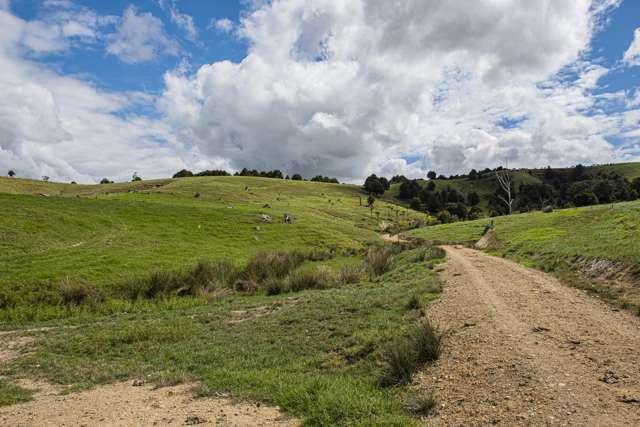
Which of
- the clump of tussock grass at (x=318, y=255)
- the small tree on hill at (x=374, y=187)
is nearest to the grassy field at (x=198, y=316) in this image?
the clump of tussock grass at (x=318, y=255)

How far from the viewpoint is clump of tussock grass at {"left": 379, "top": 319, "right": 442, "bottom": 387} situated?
8.59m

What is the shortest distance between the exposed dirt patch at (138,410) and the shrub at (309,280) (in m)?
15.9

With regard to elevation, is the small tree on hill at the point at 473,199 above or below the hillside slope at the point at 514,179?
below

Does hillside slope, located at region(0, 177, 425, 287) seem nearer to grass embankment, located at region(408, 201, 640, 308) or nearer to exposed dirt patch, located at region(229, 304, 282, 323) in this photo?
exposed dirt patch, located at region(229, 304, 282, 323)

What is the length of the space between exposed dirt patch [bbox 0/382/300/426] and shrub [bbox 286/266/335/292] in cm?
1592

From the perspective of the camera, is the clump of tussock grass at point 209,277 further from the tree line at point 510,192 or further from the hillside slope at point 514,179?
the hillside slope at point 514,179

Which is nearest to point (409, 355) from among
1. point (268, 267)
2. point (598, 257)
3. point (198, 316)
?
point (198, 316)

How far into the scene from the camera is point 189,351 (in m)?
12.6

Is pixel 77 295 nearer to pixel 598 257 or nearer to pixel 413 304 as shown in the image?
pixel 413 304

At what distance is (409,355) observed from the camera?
895 centimetres

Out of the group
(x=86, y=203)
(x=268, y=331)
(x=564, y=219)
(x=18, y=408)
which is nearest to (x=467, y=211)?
(x=564, y=219)

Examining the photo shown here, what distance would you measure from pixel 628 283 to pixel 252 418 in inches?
591

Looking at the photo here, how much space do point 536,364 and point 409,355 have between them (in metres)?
2.68

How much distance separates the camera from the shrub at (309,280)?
83.9 ft
